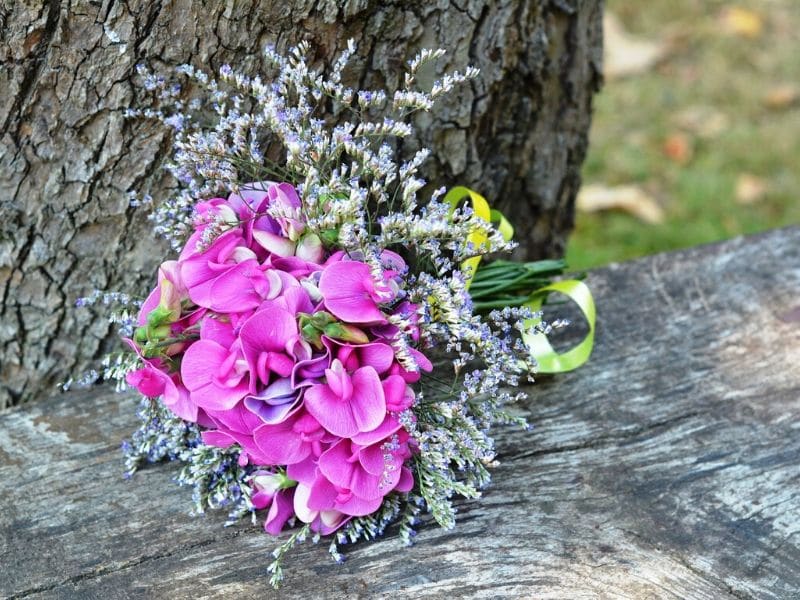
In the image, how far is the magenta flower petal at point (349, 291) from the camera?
118 cm

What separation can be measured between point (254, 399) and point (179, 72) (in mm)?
587

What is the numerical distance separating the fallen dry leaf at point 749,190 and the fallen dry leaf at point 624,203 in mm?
298

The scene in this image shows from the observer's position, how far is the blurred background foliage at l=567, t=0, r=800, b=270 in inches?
129

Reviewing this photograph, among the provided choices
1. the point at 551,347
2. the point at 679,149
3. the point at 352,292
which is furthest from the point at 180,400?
the point at 679,149

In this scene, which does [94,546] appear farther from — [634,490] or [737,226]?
[737,226]

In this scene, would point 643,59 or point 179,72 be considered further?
point 643,59

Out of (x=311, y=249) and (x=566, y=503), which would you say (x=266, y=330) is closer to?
(x=311, y=249)

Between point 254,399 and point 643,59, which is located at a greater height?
point 643,59

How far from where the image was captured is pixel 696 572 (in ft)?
4.17

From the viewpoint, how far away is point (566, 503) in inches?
54.4

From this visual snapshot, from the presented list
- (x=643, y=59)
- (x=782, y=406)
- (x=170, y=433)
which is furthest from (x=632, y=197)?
(x=170, y=433)

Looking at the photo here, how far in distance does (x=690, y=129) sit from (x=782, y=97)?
414 millimetres

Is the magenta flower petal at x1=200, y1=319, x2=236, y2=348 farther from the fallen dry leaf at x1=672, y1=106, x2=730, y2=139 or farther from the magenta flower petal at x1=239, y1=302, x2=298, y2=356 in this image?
the fallen dry leaf at x1=672, y1=106, x2=730, y2=139

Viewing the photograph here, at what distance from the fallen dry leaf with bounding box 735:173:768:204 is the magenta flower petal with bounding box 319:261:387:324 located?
253 centimetres
